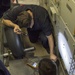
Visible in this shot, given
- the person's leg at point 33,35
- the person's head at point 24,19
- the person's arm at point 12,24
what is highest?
the person's head at point 24,19

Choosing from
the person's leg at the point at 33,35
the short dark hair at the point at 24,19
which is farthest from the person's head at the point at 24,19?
the person's leg at the point at 33,35

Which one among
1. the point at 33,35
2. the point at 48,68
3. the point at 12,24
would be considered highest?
the point at 12,24

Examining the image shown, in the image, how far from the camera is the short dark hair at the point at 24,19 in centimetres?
209

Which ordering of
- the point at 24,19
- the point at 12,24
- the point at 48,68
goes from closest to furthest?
the point at 48,68, the point at 24,19, the point at 12,24

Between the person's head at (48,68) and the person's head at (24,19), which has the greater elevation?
the person's head at (24,19)

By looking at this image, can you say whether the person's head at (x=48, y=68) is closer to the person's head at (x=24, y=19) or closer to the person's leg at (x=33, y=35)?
the person's head at (x=24, y=19)

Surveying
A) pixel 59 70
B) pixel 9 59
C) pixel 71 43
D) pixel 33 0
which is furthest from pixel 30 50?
pixel 71 43

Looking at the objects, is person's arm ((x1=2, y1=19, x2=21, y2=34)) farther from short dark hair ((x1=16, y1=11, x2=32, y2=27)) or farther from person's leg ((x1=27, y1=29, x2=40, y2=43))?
person's leg ((x1=27, y1=29, x2=40, y2=43))

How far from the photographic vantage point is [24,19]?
82.5 inches

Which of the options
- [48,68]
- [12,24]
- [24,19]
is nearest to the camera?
[48,68]

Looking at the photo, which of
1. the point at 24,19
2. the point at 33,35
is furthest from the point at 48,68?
the point at 33,35

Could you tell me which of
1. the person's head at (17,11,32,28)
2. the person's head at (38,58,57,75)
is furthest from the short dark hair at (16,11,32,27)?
the person's head at (38,58,57,75)

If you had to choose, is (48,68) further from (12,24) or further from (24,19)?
(12,24)

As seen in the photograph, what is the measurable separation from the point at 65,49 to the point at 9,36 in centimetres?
66
